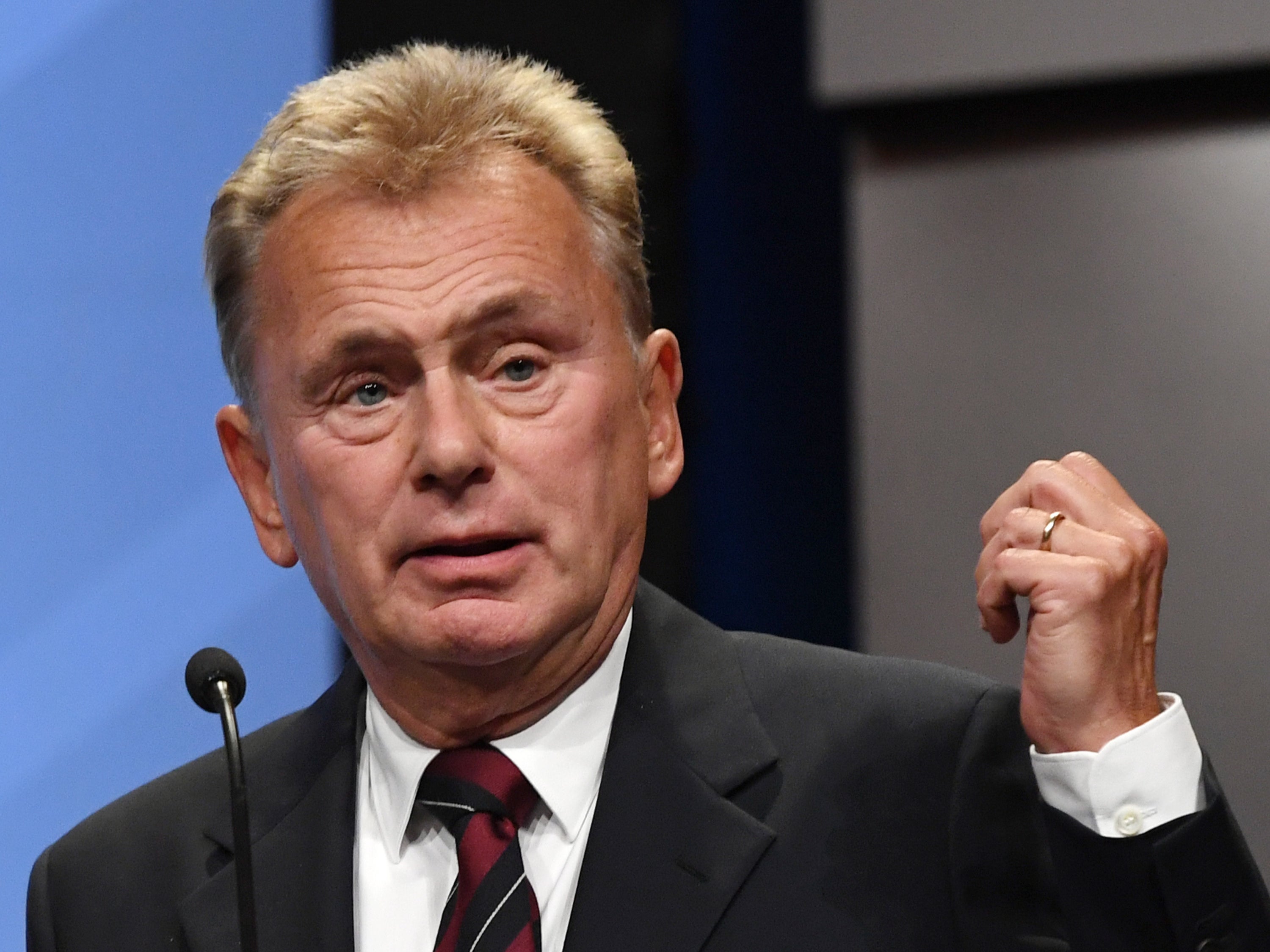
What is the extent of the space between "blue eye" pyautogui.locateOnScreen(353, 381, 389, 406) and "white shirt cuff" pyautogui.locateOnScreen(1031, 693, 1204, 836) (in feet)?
2.41

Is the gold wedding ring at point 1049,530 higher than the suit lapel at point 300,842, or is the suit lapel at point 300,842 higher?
the gold wedding ring at point 1049,530

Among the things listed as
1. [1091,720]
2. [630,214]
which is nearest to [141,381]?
[630,214]

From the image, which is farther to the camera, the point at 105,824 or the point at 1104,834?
the point at 105,824

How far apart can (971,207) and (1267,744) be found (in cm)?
101

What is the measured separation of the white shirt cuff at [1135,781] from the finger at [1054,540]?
0.15 metres

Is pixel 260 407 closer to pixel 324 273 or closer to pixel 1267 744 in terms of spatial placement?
pixel 324 273

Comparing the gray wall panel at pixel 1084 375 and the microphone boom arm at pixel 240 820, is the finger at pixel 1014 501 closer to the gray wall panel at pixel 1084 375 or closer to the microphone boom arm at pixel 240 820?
the microphone boom arm at pixel 240 820

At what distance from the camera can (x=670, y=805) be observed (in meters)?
1.66

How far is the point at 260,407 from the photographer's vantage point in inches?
70.6

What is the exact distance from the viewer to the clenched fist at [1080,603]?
141cm

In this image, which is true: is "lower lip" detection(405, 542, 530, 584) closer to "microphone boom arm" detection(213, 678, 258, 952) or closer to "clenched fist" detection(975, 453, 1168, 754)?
"microphone boom arm" detection(213, 678, 258, 952)

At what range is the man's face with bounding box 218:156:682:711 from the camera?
1597 mm

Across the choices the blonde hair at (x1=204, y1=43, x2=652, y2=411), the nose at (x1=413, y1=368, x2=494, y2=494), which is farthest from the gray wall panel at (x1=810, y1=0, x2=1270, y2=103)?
the nose at (x1=413, y1=368, x2=494, y2=494)

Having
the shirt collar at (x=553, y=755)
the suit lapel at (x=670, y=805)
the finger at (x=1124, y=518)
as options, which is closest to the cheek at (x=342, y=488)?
the shirt collar at (x=553, y=755)
